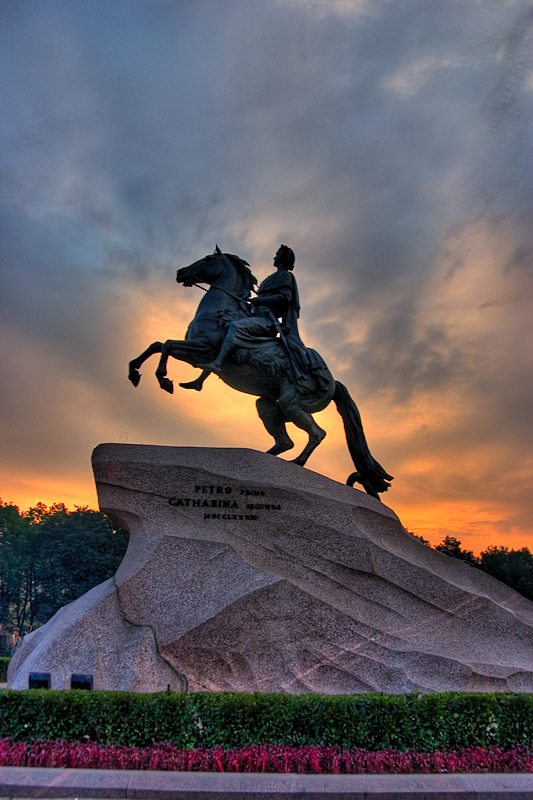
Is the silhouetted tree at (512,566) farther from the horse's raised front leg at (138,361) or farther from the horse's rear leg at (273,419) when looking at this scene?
the horse's raised front leg at (138,361)

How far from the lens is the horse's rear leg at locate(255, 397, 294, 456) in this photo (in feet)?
35.7

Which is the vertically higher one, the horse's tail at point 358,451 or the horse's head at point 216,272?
the horse's head at point 216,272

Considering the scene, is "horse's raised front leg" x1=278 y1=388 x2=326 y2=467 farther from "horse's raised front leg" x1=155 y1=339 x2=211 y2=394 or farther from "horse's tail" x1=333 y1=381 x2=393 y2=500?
"horse's raised front leg" x1=155 y1=339 x2=211 y2=394

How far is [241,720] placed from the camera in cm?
577

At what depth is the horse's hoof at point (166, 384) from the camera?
383 inches

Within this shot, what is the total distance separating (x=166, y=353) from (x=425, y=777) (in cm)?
695

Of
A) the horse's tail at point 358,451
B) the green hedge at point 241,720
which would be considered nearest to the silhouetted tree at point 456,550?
the horse's tail at point 358,451

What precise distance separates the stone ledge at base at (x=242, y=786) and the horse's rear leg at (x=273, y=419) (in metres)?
6.23

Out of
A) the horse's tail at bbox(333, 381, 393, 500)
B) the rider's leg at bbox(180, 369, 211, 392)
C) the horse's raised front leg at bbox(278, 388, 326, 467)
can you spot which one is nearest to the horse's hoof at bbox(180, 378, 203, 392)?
the rider's leg at bbox(180, 369, 211, 392)

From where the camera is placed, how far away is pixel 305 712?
581cm

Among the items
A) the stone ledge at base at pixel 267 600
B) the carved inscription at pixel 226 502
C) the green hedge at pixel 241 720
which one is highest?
the carved inscription at pixel 226 502

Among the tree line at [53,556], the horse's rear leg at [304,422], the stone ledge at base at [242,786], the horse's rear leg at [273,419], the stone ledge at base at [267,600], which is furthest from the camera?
the tree line at [53,556]

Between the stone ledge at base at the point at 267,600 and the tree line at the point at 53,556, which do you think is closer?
the stone ledge at base at the point at 267,600

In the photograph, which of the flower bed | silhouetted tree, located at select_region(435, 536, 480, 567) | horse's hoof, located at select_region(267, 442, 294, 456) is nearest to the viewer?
the flower bed
